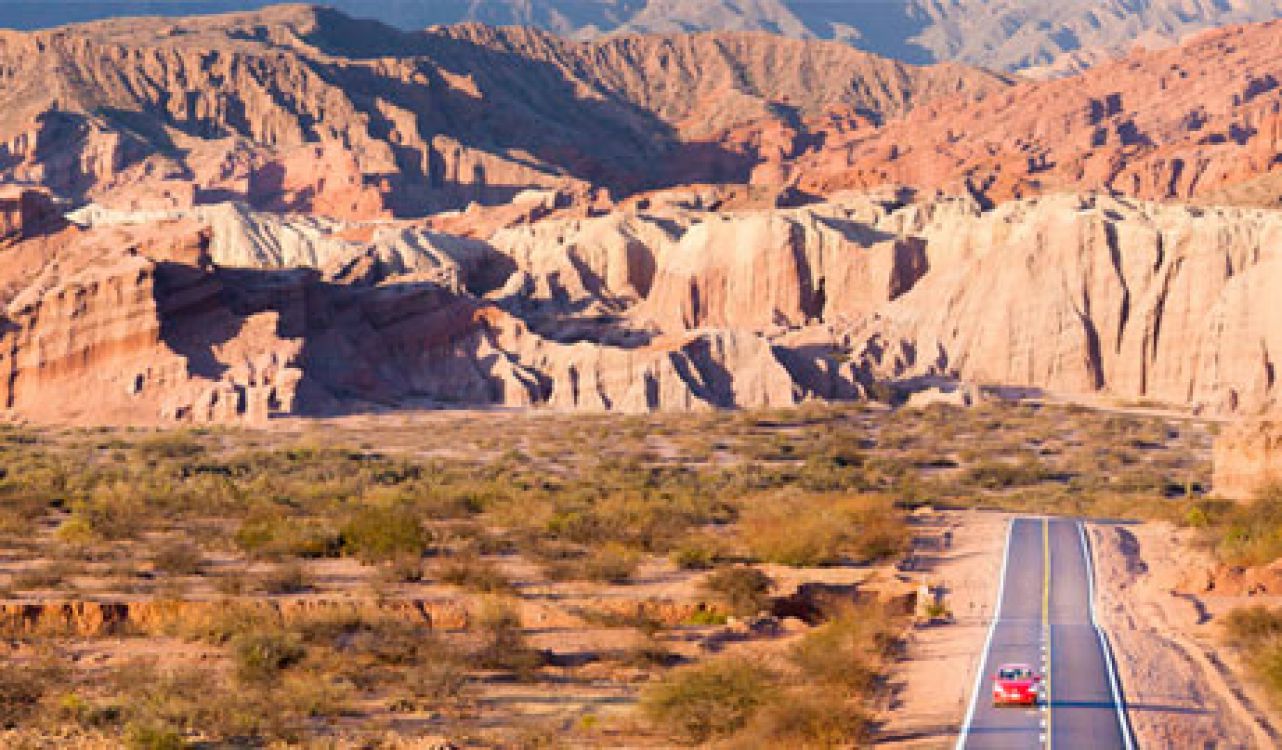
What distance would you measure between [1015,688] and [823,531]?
15244 mm

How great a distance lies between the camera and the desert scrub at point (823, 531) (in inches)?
1471

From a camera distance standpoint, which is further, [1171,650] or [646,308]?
[646,308]

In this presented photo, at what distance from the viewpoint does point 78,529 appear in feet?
124

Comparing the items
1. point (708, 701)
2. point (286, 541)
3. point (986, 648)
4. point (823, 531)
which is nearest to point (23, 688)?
point (708, 701)

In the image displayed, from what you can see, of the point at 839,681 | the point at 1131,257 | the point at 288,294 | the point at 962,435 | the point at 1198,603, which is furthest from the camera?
the point at 1131,257

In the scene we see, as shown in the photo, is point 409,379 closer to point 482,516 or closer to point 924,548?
point 482,516

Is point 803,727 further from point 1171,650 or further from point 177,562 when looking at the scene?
point 177,562

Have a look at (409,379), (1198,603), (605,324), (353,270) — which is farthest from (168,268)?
(1198,603)

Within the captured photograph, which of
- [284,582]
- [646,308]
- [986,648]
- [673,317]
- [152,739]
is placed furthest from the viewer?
[646,308]

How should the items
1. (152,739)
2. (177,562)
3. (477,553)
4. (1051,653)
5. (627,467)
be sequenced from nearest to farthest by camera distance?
(152,739), (1051,653), (177,562), (477,553), (627,467)

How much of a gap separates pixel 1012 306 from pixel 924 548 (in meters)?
56.7

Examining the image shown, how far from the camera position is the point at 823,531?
38.3 metres

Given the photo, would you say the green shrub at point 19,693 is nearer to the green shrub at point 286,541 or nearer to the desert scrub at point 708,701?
the desert scrub at point 708,701

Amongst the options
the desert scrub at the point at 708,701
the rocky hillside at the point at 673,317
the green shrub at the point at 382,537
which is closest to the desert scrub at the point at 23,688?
the desert scrub at the point at 708,701
